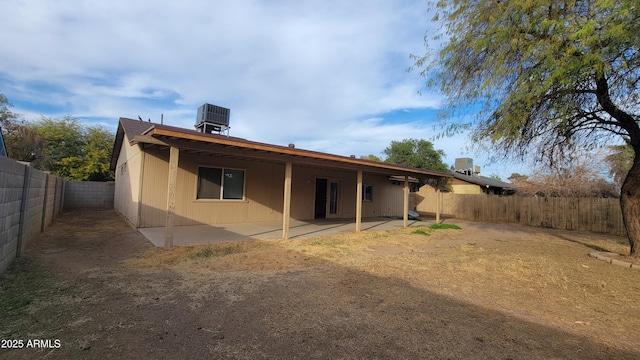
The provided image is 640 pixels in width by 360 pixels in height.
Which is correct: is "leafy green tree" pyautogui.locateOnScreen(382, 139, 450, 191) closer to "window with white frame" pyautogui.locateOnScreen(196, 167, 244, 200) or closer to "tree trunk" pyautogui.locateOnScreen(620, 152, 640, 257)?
"window with white frame" pyautogui.locateOnScreen(196, 167, 244, 200)

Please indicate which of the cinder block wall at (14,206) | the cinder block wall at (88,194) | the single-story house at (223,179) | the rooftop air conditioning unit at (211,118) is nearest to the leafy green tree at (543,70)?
the single-story house at (223,179)

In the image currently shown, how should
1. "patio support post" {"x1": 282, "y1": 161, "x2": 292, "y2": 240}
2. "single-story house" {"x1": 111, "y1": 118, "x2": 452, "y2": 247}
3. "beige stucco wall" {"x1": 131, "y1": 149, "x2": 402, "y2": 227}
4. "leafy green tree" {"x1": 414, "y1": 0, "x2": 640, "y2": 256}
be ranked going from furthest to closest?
"beige stucco wall" {"x1": 131, "y1": 149, "x2": 402, "y2": 227} → "patio support post" {"x1": 282, "y1": 161, "x2": 292, "y2": 240} → "single-story house" {"x1": 111, "y1": 118, "x2": 452, "y2": 247} → "leafy green tree" {"x1": 414, "y1": 0, "x2": 640, "y2": 256}

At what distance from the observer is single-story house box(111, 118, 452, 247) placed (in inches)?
265

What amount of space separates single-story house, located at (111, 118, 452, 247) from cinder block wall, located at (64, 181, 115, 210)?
482cm

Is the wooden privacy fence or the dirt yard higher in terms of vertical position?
the wooden privacy fence

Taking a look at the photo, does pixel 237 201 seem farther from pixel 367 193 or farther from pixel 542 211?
pixel 542 211

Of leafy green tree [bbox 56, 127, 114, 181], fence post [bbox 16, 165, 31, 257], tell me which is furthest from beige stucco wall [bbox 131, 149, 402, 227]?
leafy green tree [bbox 56, 127, 114, 181]

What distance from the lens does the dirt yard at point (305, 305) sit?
2.49 metres

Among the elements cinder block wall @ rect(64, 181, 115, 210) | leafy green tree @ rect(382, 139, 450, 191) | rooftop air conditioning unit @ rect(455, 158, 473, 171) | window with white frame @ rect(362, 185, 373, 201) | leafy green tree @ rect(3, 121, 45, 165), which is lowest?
cinder block wall @ rect(64, 181, 115, 210)

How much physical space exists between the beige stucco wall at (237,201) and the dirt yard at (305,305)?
2522 mm

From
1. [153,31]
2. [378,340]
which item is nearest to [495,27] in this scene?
[378,340]

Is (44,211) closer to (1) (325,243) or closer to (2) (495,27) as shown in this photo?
(1) (325,243)

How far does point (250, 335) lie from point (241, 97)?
15311 millimetres

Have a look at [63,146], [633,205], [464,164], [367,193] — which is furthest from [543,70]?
[63,146]
